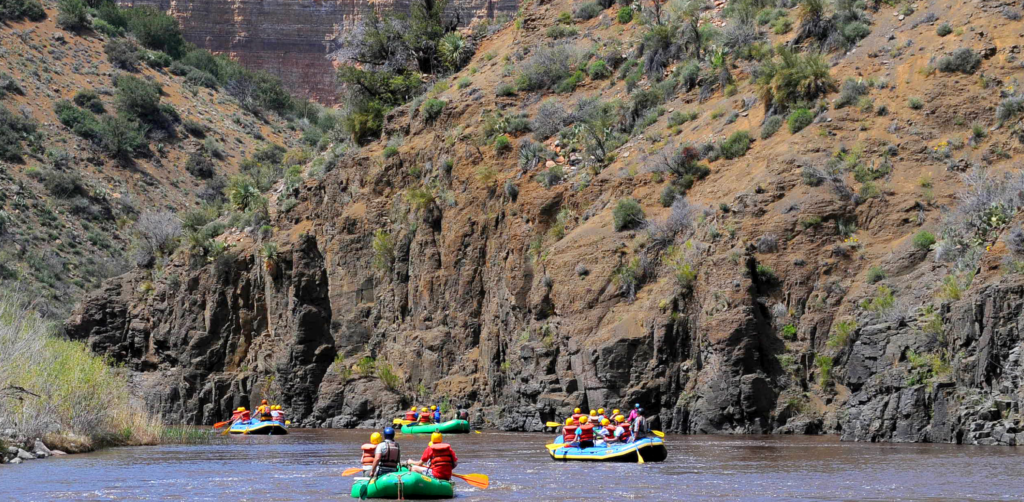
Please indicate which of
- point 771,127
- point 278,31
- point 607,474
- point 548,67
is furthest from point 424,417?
point 278,31

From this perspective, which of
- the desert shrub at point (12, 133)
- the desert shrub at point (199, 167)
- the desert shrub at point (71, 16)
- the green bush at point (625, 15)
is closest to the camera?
the green bush at point (625, 15)

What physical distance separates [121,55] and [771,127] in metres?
78.6

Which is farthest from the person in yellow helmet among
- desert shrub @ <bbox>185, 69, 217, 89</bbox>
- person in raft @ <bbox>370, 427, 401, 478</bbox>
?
desert shrub @ <bbox>185, 69, 217, 89</bbox>

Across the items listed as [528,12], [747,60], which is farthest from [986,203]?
[528,12]

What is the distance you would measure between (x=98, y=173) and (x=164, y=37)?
29.5 meters

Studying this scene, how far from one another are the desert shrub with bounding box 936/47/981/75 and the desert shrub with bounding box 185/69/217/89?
83.2 m

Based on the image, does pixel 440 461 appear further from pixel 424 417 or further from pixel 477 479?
pixel 424 417

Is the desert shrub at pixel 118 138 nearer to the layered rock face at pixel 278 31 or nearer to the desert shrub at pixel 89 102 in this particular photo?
the desert shrub at pixel 89 102

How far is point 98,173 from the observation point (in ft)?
325

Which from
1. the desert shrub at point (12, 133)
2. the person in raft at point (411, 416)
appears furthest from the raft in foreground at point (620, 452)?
the desert shrub at point (12, 133)

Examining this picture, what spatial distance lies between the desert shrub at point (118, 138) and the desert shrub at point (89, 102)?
256 cm

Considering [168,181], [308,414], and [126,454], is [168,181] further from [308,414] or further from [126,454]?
[126,454]

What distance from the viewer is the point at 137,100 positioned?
354 ft

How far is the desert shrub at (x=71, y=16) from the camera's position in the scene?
11581cm
